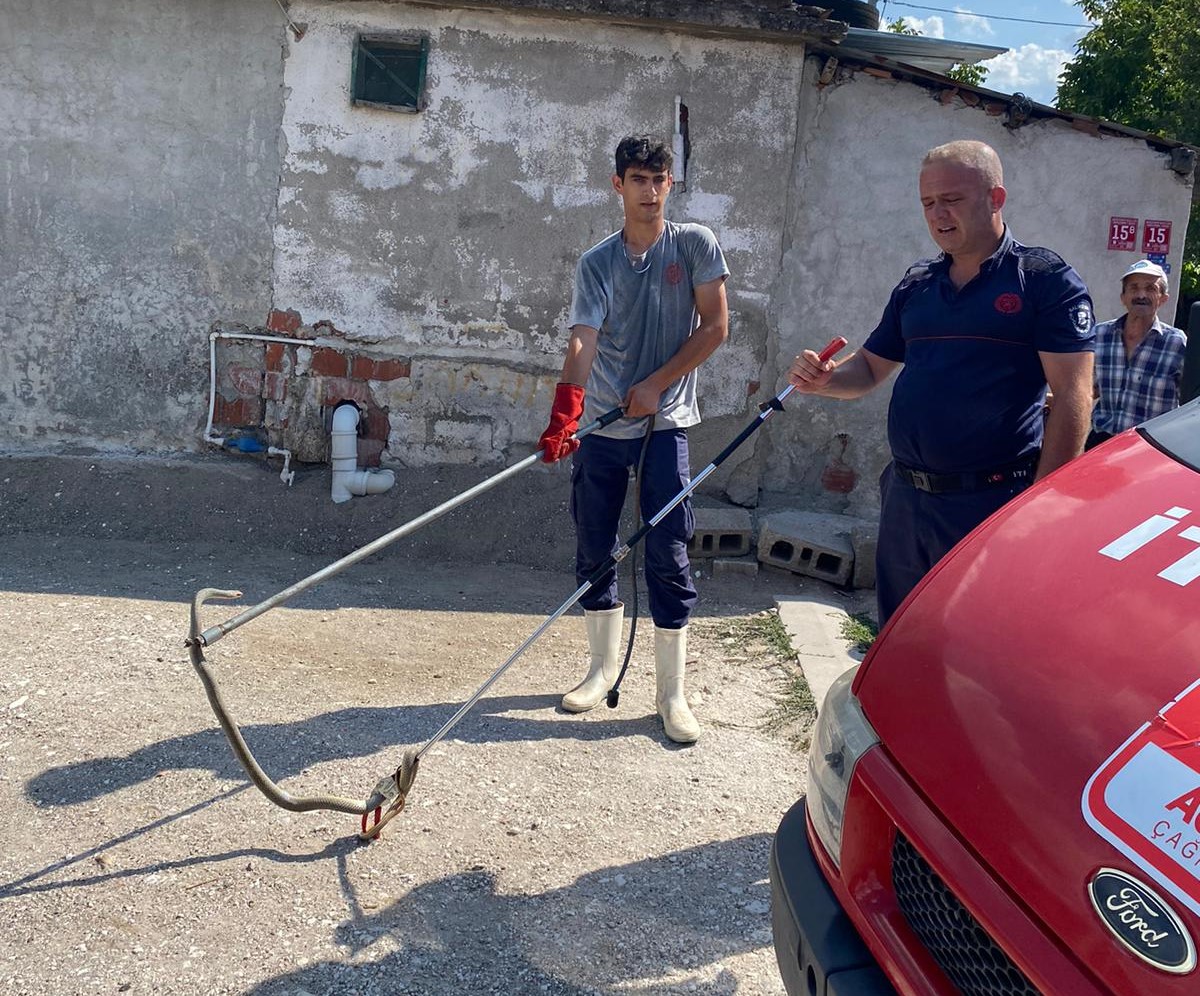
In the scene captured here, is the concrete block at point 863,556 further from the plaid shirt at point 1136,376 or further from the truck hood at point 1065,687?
the truck hood at point 1065,687

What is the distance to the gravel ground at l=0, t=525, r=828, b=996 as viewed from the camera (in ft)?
9.29


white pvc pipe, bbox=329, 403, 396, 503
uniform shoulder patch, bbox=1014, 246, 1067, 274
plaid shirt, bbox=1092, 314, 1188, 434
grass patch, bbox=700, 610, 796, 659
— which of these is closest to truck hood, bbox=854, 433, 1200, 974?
uniform shoulder patch, bbox=1014, 246, 1067, 274

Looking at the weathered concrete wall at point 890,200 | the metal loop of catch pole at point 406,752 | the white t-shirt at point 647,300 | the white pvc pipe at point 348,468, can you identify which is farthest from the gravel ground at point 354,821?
the weathered concrete wall at point 890,200

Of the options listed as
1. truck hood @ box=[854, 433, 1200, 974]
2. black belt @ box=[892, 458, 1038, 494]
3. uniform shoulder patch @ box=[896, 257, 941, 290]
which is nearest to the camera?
truck hood @ box=[854, 433, 1200, 974]

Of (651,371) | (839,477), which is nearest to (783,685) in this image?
(651,371)

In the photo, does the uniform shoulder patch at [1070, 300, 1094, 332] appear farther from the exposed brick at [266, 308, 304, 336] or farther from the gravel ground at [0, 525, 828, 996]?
the exposed brick at [266, 308, 304, 336]

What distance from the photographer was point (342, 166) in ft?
23.0

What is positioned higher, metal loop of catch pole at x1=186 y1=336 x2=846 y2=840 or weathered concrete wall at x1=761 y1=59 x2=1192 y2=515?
weathered concrete wall at x1=761 y1=59 x2=1192 y2=515

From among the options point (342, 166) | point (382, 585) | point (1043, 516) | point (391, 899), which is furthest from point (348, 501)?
point (1043, 516)

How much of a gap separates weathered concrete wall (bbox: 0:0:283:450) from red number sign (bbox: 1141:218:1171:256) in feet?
18.4

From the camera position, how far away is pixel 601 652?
15.0ft

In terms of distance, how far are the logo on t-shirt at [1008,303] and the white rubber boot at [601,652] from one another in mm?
2010

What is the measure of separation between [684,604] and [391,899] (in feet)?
5.53

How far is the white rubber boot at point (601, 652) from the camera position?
14.8 feet
